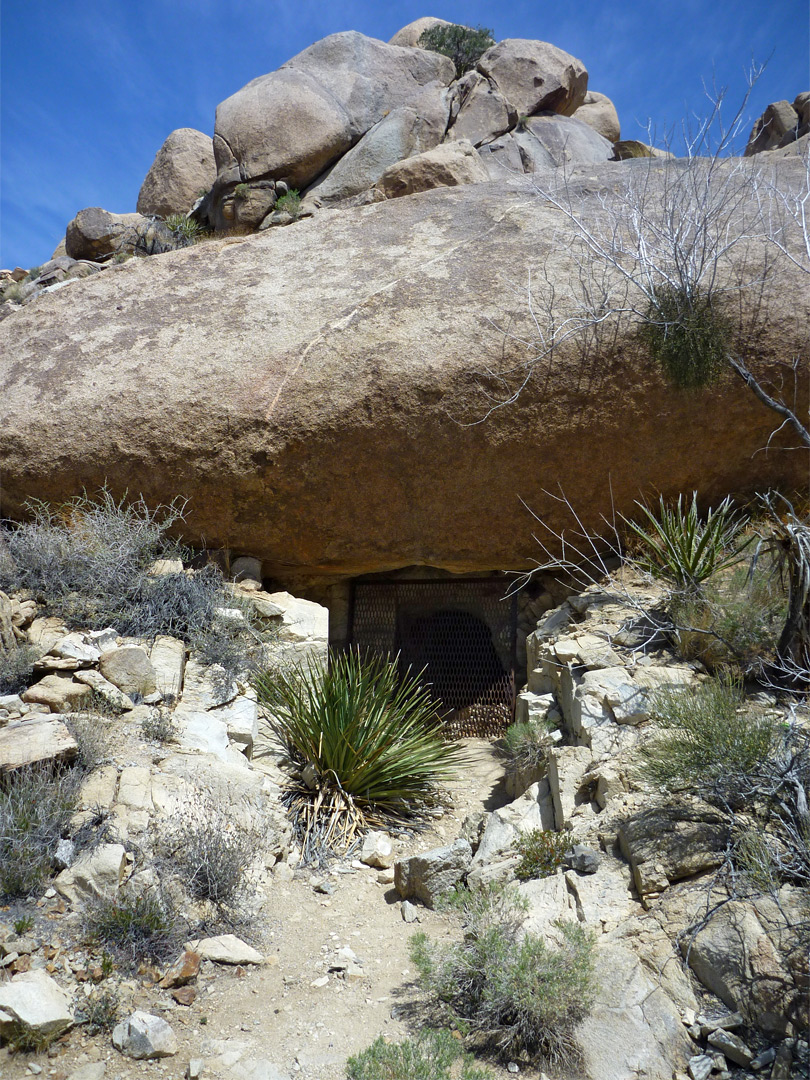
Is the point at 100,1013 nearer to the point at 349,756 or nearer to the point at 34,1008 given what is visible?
the point at 34,1008

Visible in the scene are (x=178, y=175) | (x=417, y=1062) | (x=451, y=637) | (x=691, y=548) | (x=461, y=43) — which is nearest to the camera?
(x=417, y=1062)

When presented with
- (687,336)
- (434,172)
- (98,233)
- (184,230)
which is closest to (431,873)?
(687,336)

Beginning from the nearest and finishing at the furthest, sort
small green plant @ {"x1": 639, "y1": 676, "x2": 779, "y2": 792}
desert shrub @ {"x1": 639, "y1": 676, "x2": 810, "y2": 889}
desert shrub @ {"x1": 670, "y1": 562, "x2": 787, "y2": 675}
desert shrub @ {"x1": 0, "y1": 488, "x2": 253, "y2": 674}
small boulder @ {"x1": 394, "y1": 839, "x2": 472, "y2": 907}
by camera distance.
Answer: desert shrub @ {"x1": 639, "y1": 676, "x2": 810, "y2": 889}, small green plant @ {"x1": 639, "y1": 676, "x2": 779, "y2": 792}, small boulder @ {"x1": 394, "y1": 839, "x2": 472, "y2": 907}, desert shrub @ {"x1": 670, "y1": 562, "x2": 787, "y2": 675}, desert shrub @ {"x1": 0, "y1": 488, "x2": 253, "y2": 674}

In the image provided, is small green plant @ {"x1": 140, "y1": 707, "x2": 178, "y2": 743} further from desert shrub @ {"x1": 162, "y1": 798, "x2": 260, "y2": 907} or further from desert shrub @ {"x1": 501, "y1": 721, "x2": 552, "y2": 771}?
desert shrub @ {"x1": 501, "y1": 721, "x2": 552, "y2": 771}

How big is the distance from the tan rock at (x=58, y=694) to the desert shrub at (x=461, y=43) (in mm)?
15789

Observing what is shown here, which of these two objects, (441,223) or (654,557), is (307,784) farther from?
(441,223)

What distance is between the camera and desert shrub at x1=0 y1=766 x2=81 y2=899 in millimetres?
3406

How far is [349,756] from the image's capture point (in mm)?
5051

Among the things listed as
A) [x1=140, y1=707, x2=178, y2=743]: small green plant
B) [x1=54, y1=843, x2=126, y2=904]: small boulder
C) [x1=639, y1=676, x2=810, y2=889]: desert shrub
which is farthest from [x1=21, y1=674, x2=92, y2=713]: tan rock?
[x1=639, y1=676, x2=810, y2=889]: desert shrub

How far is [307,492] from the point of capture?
635 cm

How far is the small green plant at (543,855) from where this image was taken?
392 cm

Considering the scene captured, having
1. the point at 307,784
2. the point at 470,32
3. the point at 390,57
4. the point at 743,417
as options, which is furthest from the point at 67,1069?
the point at 470,32

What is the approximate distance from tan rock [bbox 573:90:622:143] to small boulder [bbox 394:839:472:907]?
17644mm

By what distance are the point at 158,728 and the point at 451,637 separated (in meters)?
3.45
